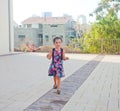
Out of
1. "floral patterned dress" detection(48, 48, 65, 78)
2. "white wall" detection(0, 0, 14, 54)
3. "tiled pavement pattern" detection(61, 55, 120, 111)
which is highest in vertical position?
"white wall" detection(0, 0, 14, 54)

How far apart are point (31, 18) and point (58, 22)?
5.62 meters

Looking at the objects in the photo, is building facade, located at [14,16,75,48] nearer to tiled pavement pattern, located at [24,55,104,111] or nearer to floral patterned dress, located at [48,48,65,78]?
tiled pavement pattern, located at [24,55,104,111]

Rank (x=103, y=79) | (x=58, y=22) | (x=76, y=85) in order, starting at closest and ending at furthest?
1. (x=76, y=85)
2. (x=103, y=79)
3. (x=58, y=22)

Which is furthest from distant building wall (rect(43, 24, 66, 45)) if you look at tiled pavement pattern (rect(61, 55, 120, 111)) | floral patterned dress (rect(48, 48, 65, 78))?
floral patterned dress (rect(48, 48, 65, 78))

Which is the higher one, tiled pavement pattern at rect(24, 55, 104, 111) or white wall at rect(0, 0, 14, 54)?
white wall at rect(0, 0, 14, 54)

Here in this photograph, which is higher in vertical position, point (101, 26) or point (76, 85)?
point (101, 26)

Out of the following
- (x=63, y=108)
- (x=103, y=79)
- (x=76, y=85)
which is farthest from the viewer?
(x=103, y=79)

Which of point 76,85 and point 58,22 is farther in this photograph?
point 58,22

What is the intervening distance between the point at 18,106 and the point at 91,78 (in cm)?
350

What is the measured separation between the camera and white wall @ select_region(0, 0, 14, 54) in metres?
17.0

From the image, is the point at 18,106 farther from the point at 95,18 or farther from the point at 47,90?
the point at 95,18

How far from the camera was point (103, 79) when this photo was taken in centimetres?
798

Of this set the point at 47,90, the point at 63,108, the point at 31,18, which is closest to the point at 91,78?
the point at 47,90

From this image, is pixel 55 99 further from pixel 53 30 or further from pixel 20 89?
pixel 53 30
